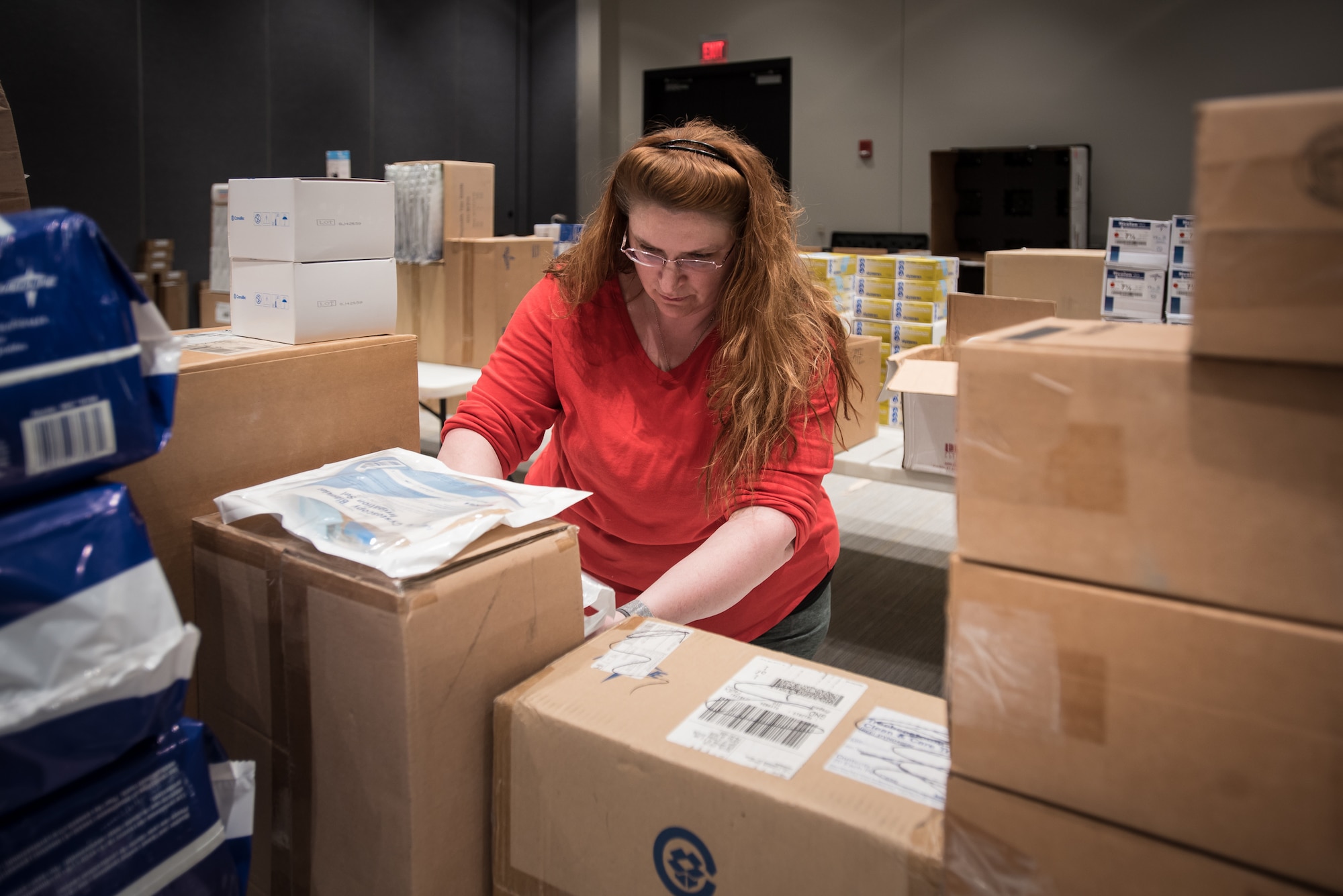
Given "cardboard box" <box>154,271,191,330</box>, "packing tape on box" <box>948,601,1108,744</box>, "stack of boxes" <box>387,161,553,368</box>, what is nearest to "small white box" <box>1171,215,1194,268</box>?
"stack of boxes" <box>387,161,553,368</box>

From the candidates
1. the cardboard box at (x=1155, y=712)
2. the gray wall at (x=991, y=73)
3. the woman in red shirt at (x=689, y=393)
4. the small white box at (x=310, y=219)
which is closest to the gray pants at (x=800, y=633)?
the woman in red shirt at (x=689, y=393)

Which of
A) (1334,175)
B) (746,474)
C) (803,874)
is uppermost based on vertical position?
(1334,175)

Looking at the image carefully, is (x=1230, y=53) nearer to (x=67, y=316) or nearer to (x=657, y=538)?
(x=657, y=538)

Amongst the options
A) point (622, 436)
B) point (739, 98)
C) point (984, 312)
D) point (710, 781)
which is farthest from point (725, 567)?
point (739, 98)

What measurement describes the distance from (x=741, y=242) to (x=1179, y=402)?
0.98m

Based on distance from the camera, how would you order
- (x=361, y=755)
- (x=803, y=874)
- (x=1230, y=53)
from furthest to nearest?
(x=1230, y=53) → (x=361, y=755) → (x=803, y=874)

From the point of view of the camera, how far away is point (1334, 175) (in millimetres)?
458

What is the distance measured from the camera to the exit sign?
742cm

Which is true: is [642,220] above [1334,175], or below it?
above

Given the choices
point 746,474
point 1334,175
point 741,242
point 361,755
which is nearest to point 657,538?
point 746,474

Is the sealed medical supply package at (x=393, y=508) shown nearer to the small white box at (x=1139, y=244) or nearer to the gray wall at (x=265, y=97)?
the small white box at (x=1139, y=244)

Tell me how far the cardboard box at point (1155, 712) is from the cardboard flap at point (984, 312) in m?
1.80

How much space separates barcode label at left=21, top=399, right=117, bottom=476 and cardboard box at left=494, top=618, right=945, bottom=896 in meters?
0.39

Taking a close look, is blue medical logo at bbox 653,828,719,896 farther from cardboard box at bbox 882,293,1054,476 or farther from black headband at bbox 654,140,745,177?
cardboard box at bbox 882,293,1054,476
